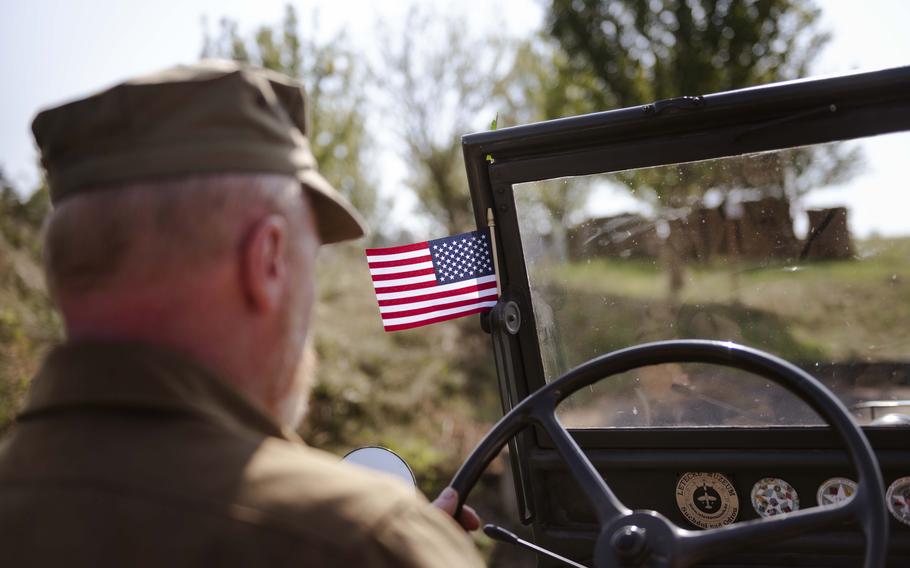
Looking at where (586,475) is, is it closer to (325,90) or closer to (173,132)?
(173,132)

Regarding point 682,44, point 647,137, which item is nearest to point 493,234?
point 647,137

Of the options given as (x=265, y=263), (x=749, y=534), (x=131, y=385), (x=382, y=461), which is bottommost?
(x=749, y=534)

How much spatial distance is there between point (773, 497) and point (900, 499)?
1.00 feet

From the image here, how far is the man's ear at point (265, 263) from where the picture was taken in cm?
118

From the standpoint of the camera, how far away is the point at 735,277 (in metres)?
2.52

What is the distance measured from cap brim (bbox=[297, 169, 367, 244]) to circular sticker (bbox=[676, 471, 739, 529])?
134 cm

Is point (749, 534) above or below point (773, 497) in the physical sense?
above

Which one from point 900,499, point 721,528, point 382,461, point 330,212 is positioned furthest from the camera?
point 900,499

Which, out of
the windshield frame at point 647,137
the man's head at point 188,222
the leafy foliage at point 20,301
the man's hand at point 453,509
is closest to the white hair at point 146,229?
the man's head at point 188,222

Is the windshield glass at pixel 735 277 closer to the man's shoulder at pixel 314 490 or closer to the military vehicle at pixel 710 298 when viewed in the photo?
the military vehicle at pixel 710 298

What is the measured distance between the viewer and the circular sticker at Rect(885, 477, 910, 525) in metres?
2.16

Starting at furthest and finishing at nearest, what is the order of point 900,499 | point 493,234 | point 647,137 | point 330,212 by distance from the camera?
point 493,234 → point 647,137 → point 900,499 → point 330,212

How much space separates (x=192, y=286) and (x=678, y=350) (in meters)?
1.14

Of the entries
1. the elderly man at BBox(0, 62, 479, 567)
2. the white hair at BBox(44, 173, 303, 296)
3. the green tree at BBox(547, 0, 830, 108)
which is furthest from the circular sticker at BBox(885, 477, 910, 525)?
the green tree at BBox(547, 0, 830, 108)
